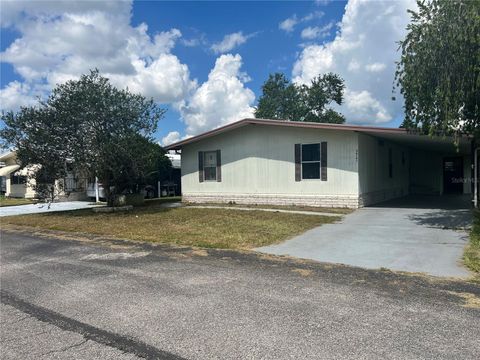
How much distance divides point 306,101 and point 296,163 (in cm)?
3297

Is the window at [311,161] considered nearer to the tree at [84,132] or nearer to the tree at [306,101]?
the tree at [84,132]

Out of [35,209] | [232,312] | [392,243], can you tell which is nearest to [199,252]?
[232,312]

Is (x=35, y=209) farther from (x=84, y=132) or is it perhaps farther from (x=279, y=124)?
(x=279, y=124)

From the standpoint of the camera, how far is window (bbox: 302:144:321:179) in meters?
14.7

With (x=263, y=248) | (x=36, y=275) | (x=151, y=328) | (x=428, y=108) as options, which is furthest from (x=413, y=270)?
(x=36, y=275)

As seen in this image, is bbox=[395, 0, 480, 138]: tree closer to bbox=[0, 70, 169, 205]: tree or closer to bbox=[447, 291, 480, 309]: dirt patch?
bbox=[447, 291, 480, 309]: dirt patch

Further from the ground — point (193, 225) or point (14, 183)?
point (14, 183)

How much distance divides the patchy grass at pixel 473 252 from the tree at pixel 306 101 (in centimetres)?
3700

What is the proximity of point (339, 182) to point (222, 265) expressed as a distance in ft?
29.6

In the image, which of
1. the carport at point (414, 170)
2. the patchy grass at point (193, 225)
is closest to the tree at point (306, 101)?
the carport at point (414, 170)

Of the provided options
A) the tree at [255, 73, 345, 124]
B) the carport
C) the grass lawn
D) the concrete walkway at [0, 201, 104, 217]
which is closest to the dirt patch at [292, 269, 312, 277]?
the grass lawn

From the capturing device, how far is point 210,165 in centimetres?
1747

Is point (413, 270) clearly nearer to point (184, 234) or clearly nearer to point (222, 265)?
point (222, 265)

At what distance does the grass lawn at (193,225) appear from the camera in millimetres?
8656
